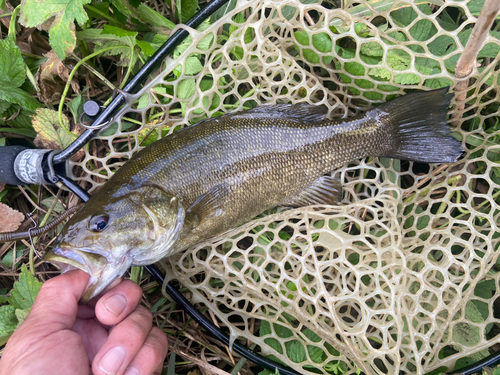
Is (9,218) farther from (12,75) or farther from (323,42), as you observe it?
(323,42)

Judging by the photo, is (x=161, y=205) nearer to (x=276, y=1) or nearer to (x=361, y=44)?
(x=276, y=1)

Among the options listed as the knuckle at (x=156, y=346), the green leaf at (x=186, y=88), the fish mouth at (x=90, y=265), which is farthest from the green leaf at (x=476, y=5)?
the knuckle at (x=156, y=346)

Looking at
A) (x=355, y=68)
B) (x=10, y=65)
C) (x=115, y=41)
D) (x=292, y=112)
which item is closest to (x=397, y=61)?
(x=355, y=68)

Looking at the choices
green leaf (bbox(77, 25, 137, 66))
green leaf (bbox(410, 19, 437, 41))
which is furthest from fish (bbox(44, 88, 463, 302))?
green leaf (bbox(77, 25, 137, 66))

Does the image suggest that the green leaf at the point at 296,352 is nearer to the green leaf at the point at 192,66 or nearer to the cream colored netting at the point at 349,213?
the cream colored netting at the point at 349,213

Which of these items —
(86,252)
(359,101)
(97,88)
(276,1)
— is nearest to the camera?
(86,252)

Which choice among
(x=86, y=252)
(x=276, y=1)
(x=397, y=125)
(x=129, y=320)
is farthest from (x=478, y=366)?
(x=276, y=1)
